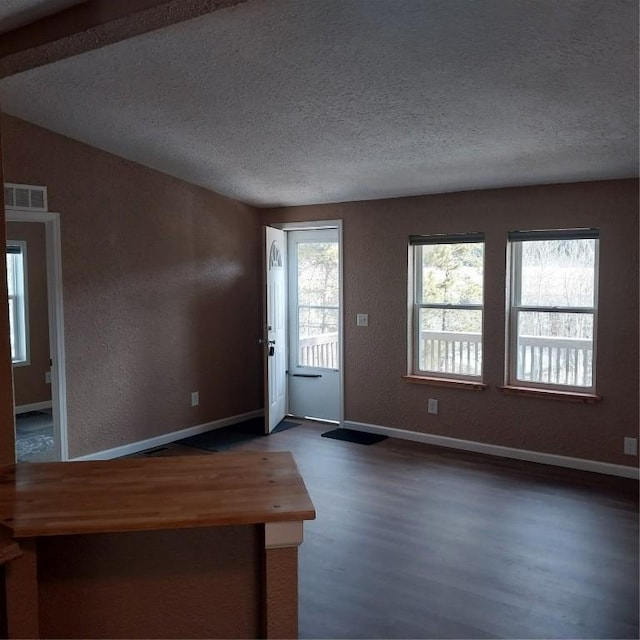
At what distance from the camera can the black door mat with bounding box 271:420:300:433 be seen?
5.83m

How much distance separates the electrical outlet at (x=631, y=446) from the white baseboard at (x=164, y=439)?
11.4ft

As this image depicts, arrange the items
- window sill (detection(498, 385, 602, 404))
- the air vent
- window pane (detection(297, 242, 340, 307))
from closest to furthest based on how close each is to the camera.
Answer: the air vent
window sill (detection(498, 385, 602, 404))
window pane (detection(297, 242, 340, 307))

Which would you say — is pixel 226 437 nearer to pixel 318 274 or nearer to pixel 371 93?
pixel 318 274

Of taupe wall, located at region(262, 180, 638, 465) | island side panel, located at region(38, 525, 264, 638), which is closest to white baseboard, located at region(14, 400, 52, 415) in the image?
taupe wall, located at region(262, 180, 638, 465)

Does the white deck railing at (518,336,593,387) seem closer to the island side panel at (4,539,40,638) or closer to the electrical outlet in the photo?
the electrical outlet

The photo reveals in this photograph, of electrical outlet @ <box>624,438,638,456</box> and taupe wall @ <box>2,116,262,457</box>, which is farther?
taupe wall @ <box>2,116,262,457</box>

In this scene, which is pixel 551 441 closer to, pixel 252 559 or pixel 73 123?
pixel 252 559

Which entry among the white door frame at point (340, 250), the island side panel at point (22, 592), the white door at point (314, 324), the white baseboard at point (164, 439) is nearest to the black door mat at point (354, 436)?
the white door frame at point (340, 250)

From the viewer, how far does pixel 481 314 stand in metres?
5.07

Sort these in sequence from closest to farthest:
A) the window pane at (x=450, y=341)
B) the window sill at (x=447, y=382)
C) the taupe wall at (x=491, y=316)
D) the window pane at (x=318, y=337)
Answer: the taupe wall at (x=491, y=316), the window sill at (x=447, y=382), the window pane at (x=450, y=341), the window pane at (x=318, y=337)

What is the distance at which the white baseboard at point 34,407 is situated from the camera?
21.8 ft

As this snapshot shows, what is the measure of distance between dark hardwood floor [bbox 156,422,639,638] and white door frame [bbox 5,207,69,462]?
72.7 inches

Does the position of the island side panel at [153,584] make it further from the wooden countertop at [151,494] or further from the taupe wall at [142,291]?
the taupe wall at [142,291]

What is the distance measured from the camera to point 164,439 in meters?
5.35
